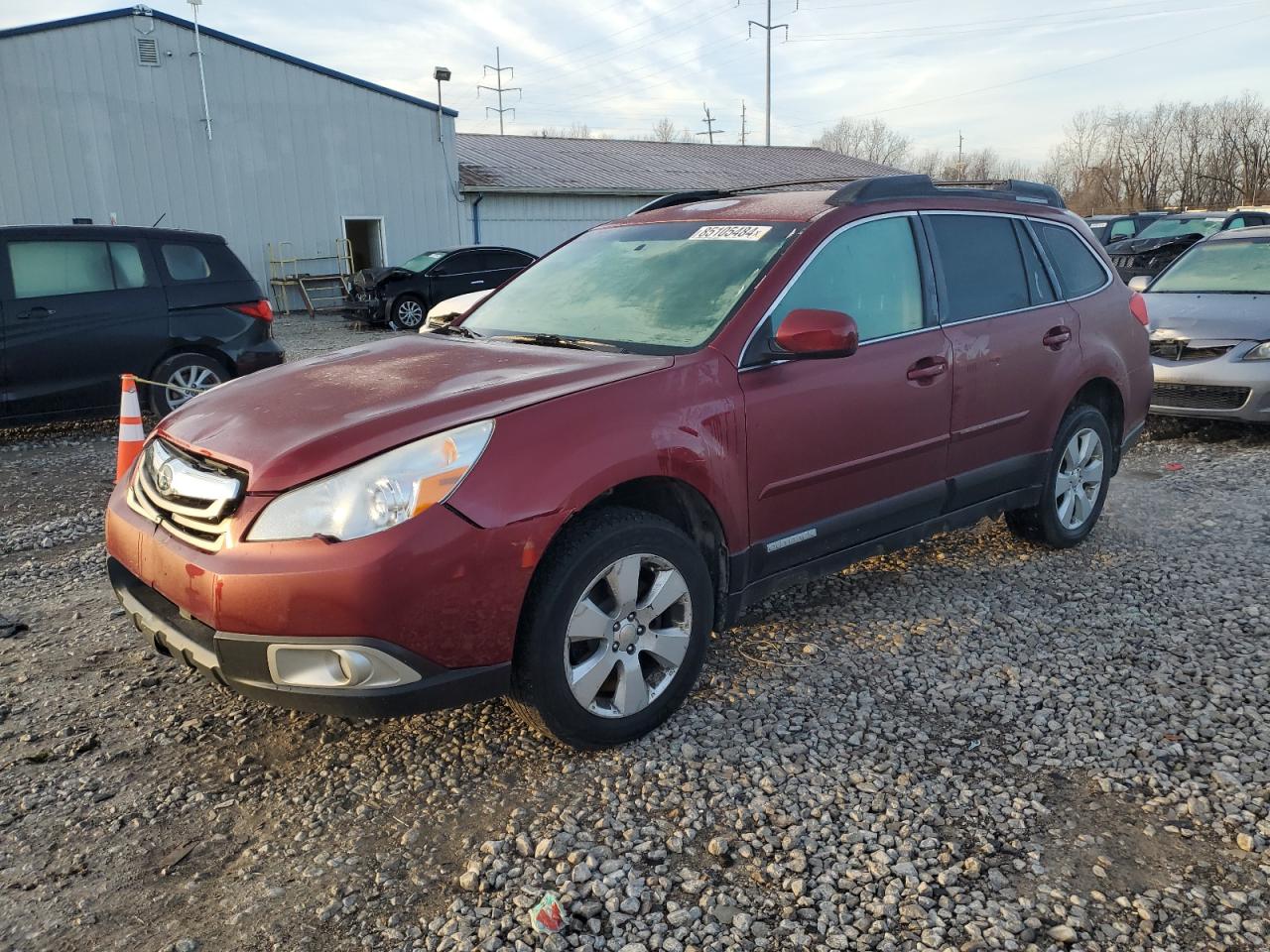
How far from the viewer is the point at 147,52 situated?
18375mm

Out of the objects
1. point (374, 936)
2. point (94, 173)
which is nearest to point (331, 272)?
point (94, 173)

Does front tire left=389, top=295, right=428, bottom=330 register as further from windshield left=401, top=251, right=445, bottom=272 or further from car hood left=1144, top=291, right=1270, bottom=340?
car hood left=1144, top=291, right=1270, bottom=340

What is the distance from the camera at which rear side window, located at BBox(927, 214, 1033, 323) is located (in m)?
4.01

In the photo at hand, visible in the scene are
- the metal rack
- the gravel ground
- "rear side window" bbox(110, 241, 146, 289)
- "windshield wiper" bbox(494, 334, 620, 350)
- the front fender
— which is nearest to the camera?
the gravel ground

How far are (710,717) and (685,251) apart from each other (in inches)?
71.6

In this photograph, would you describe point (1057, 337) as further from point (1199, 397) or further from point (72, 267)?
point (72, 267)

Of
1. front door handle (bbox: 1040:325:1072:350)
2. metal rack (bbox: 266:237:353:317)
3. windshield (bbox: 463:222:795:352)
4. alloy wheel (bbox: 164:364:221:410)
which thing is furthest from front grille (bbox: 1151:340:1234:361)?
metal rack (bbox: 266:237:353:317)

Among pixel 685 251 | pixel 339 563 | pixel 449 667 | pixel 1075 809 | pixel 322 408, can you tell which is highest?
pixel 685 251

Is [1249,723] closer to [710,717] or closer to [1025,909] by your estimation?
[1025,909]

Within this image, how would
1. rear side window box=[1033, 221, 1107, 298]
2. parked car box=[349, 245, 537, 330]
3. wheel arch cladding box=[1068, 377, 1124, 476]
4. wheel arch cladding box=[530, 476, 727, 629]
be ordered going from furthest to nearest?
parked car box=[349, 245, 537, 330], wheel arch cladding box=[1068, 377, 1124, 476], rear side window box=[1033, 221, 1107, 298], wheel arch cladding box=[530, 476, 727, 629]

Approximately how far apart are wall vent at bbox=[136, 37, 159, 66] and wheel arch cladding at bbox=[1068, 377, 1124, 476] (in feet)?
64.9

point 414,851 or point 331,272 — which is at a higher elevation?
point 331,272

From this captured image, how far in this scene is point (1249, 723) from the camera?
10.2 ft

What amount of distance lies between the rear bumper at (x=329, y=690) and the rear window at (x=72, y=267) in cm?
606
